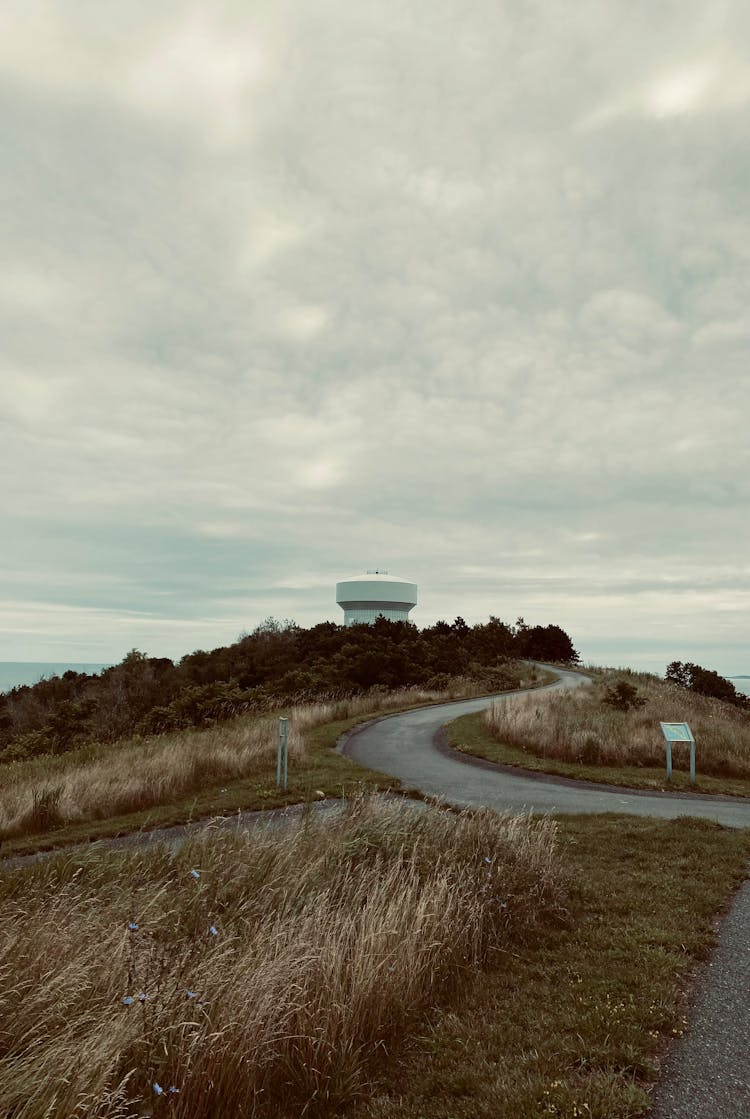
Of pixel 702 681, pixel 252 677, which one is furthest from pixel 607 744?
pixel 702 681

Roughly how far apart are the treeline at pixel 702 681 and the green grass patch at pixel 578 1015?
52.7 m

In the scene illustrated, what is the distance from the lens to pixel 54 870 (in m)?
6.95

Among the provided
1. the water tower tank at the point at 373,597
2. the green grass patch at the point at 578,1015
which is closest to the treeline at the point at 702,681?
the water tower tank at the point at 373,597

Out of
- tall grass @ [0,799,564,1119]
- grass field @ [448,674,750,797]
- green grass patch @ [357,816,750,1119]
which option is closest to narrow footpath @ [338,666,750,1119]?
green grass patch @ [357,816,750,1119]

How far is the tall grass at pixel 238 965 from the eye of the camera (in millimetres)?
3727

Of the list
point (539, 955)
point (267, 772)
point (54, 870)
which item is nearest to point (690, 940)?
point (539, 955)

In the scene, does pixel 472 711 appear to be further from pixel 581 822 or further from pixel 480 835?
pixel 480 835

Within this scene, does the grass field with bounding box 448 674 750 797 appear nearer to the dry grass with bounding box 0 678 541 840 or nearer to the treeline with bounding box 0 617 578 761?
the dry grass with bounding box 0 678 541 840

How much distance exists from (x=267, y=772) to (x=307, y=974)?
37.6 ft

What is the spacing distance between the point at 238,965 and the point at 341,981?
A: 85 centimetres

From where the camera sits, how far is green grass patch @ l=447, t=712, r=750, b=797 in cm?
1530

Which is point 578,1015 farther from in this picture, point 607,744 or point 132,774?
point 607,744

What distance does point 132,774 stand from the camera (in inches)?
565

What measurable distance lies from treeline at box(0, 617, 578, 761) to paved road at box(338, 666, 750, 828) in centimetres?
863
